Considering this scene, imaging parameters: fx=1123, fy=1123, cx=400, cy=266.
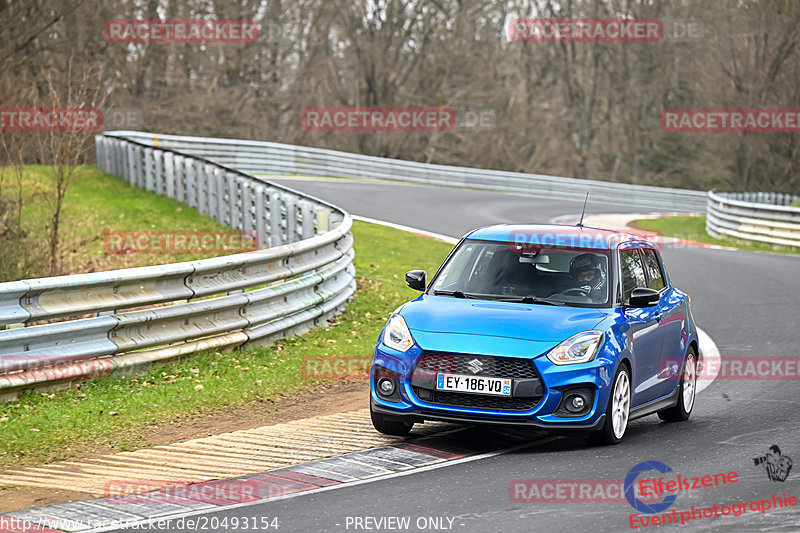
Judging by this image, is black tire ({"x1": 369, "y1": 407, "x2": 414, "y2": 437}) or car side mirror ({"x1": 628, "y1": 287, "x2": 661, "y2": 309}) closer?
black tire ({"x1": 369, "y1": 407, "x2": 414, "y2": 437})

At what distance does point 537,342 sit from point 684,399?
2392 millimetres

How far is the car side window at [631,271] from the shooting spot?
9039mm

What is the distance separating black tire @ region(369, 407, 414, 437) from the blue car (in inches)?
0.4

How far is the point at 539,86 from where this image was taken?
61.4 meters

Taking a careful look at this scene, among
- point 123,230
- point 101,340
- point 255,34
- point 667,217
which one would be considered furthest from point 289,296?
point 255,34

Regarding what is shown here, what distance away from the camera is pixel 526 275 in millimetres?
8969

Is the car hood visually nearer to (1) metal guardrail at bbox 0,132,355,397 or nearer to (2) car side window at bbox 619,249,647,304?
(2) car side window at bbox 619,249,647,304

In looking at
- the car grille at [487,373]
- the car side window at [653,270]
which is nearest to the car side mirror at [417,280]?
the car grille at [487,373]

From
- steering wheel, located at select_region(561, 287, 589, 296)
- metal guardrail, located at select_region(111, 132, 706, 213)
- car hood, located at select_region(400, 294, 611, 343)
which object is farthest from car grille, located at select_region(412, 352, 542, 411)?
metal guardrail, located at select_region(111, 132, 706, 213)

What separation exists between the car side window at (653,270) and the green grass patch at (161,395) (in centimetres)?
337

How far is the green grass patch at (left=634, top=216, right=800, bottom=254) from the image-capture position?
92.6 ft

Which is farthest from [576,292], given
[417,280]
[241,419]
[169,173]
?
[169,173]

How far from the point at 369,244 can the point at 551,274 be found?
12699 millimetres

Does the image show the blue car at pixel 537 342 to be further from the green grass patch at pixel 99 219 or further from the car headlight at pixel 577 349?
the green grass patch at pixel 99 219
